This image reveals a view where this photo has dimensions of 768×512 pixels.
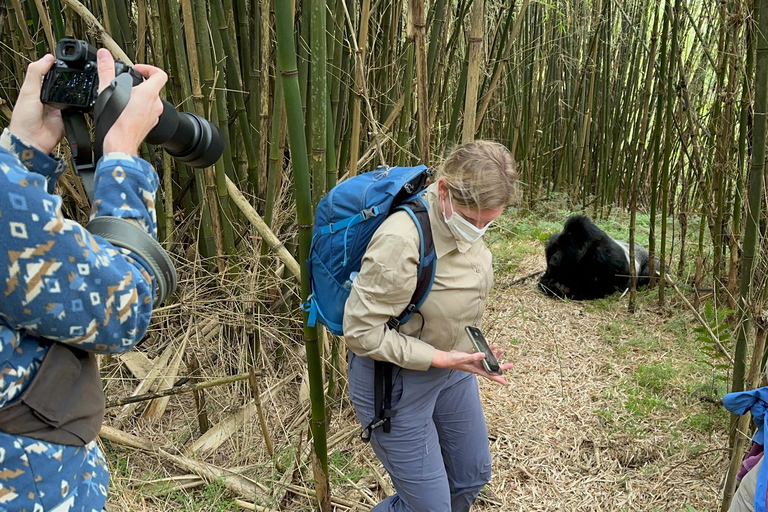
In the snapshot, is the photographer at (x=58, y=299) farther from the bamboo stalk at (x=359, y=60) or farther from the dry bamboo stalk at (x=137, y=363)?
the dry bamboo stalk at (x=137, y=363)

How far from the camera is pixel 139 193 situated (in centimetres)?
88

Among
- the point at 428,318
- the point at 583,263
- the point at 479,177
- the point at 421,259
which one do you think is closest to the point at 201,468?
the point at 428,318

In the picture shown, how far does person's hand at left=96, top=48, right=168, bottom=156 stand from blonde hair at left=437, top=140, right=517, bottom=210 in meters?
0.77

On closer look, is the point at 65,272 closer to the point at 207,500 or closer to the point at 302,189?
the point at 302,189

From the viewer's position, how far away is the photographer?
71cm

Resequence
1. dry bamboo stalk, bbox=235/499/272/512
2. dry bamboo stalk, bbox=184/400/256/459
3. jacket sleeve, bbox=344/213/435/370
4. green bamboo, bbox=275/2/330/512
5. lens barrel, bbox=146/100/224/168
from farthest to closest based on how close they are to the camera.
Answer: dry bamboo stalk, bbox=184/400/256/459 < dry bamboo stalk, bbox=235/499/272/512 < jacket sleeve, bbox=344/213/435/370 < green bamboo, bbox=275/2/330/512 < lens barrel, bbox=146/100/224/168

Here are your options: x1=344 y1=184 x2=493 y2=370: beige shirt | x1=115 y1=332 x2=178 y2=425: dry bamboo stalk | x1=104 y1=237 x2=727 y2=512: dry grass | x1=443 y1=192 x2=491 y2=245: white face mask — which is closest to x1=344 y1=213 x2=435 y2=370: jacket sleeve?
x1=344 y1=184 x2=493 y2=370: beige shirt

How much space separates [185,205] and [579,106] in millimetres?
4328

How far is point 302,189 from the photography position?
1.37m

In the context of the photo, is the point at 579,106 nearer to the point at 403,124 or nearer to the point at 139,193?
the point at 403,124

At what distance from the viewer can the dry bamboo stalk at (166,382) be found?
231cm

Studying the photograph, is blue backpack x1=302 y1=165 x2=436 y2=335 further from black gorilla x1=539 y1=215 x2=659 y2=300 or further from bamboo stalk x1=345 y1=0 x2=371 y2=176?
black gorilla x1=539 y1=215 x2=659 y2=300

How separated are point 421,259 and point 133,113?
77 cm

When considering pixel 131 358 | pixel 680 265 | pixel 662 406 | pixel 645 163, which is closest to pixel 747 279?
pixel 662 406
